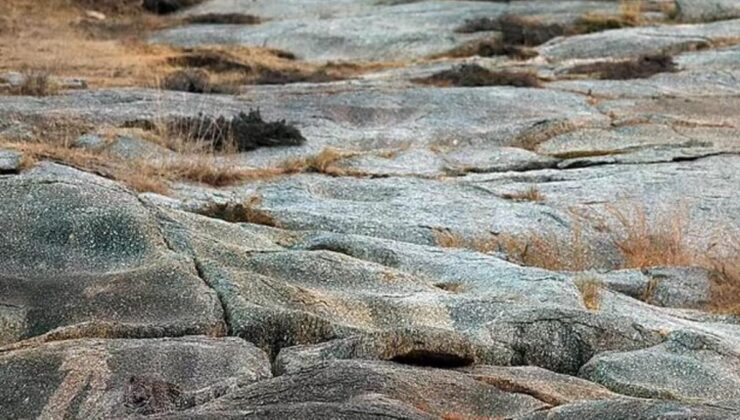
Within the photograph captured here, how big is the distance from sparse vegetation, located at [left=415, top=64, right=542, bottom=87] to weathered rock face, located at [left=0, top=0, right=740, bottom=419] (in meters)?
0.68

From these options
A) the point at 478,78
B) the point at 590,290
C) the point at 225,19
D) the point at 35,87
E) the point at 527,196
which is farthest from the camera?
the point at 225,19

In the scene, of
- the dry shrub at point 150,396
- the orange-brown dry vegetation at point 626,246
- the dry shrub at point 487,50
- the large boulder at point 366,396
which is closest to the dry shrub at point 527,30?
the dry shrub at point 487,50

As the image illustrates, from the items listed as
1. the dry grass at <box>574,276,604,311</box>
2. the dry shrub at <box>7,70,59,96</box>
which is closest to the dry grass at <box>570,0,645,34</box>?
the dry shrub at <box>7,70,59,96</box>

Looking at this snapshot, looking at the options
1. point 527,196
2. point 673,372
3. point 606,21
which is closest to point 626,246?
point 527,196

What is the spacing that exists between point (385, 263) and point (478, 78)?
34.6ft

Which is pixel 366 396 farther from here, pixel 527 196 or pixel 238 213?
pixel 527 196

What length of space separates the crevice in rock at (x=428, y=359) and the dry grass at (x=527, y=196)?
6.51 m

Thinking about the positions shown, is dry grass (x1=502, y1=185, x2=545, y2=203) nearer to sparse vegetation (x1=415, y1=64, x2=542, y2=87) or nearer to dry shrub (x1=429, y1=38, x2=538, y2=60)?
sparse vegetation (x1=415, y1=64, x2=542, y2=87)

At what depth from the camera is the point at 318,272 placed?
327 inches

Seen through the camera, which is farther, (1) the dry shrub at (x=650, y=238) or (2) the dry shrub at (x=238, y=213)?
(1) the dry shrub at (x=650, y=238)

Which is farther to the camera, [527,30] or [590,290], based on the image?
[527,30]

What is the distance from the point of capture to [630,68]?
2059 centimetres

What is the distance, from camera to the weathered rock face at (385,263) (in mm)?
5781

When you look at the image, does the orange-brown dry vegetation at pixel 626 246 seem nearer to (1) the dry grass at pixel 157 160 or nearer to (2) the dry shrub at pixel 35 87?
(1) the dry grass at pixel 157 160
